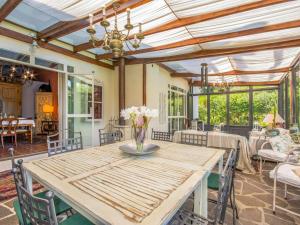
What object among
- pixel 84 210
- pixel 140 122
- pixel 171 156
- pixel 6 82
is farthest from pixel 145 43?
pixel 6 82

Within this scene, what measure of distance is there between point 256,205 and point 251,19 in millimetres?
2820

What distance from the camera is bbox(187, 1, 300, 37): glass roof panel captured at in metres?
2.69

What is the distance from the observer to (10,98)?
8.34 metres

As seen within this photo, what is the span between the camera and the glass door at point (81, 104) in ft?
16.1

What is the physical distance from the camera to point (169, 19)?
311 centimetres

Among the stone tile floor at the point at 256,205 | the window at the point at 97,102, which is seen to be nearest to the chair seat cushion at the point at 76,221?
the stone tile floor at the point at 256,205

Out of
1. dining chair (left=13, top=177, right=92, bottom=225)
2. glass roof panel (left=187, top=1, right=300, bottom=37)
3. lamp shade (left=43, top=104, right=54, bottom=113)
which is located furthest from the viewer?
lamp shade (left=43, top=104, right=54, bottom=113)

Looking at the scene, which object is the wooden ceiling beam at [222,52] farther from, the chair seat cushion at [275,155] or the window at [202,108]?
the window at [202,108]

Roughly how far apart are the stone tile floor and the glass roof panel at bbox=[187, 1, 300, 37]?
273 cm

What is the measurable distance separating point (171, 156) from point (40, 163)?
4.28ft

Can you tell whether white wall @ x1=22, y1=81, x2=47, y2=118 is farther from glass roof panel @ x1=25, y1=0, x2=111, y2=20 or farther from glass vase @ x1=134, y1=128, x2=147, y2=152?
glass vase @ x1=134, y1=128, x2=147, y2=152

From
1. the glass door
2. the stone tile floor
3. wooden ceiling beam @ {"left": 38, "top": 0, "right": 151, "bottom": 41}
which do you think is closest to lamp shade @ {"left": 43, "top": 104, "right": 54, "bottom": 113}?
the glass door

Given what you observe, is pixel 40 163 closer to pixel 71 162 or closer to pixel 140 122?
pixel 71 162

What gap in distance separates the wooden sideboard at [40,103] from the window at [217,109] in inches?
304
